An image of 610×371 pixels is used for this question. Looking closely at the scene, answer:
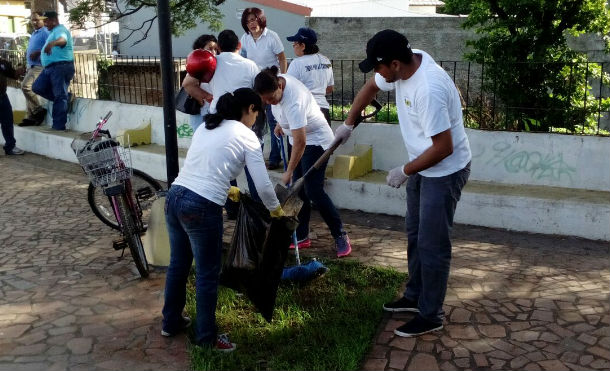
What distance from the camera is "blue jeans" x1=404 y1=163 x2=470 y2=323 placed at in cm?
381

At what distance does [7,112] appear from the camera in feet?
32.4

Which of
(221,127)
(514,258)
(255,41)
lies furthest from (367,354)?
(255,41)

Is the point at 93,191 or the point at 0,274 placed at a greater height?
the point at 93,191

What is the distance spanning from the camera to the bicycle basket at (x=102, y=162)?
4.96 meters

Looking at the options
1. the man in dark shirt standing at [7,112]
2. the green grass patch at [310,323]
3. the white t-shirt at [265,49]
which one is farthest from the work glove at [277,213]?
the man in dark shirt standing at [7,112]

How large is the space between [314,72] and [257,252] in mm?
2971

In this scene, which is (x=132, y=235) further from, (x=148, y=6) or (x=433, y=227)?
(x=148, y=6)

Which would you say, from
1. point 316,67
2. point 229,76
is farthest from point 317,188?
point 316,67

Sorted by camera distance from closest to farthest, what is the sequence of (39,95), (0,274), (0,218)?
(0,274)
(0,218)
(39,95)

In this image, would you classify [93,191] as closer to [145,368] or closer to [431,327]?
[145,368]

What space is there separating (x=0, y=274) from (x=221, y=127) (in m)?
2.71

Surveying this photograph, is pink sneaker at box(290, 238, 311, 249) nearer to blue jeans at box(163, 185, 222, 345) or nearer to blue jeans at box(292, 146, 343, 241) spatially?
blue jeans at box(292, 146, 343, 241)

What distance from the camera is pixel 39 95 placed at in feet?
34.6

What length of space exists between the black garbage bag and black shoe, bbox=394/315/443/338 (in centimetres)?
84
